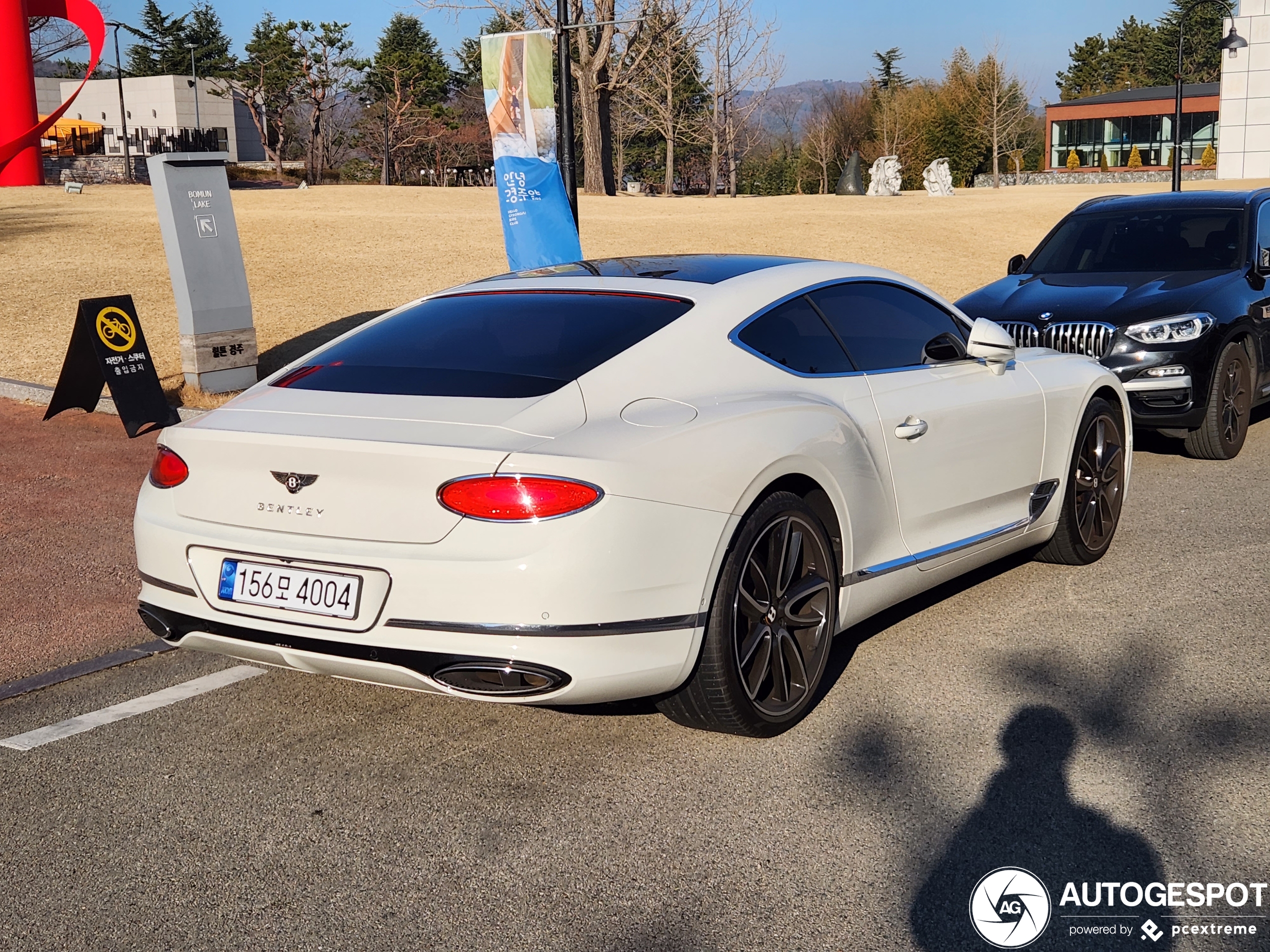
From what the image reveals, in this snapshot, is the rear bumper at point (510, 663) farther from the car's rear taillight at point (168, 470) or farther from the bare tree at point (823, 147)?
the bare tree at point (823, 147)

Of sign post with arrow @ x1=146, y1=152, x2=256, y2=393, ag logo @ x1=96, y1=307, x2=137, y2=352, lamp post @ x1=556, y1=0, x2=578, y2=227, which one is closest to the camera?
ag logo @ x1=96, y1=307, x2=137, y2=352

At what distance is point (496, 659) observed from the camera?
3.67m

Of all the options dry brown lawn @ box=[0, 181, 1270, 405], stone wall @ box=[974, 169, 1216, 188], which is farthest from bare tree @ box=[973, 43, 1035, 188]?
dry brown lawn @ box=[0, 181, 1270, 405]

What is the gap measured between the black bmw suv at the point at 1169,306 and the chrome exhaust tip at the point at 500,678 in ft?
19.3

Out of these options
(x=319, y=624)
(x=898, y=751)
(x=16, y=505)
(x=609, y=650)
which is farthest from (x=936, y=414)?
(x=16, y=505)

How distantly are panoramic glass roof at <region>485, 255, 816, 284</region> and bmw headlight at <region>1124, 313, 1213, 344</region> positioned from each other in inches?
161

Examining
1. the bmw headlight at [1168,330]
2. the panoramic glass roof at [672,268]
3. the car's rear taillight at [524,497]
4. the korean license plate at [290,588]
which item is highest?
the panoramic glass roof at [672,268]

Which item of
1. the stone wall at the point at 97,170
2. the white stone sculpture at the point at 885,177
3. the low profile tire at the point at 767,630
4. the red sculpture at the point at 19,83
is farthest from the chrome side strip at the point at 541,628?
the stone wall at the point at 97,170

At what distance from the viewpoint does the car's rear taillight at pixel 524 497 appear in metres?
3.65

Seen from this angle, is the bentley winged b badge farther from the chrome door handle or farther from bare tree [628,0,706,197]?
bare tree [628,0,706,197]

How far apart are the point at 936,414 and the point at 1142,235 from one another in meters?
5.80

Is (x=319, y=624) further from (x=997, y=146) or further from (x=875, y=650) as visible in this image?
(x=997, y=146)

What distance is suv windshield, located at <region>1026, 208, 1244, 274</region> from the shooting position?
970 centimetres

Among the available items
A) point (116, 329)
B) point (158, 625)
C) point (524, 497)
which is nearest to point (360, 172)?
point (116, 329)
